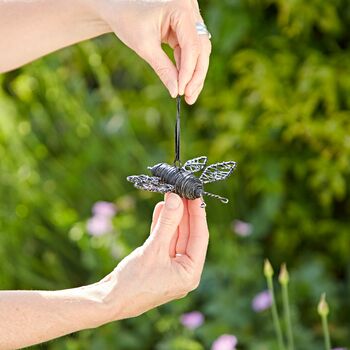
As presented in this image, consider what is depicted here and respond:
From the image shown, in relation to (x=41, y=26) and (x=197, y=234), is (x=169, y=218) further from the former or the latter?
(x=41, y=26)

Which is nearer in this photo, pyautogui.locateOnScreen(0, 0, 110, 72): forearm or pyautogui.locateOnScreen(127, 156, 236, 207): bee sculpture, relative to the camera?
pyautogui.locateOnScreen(127, 156, 236, 207): bee sculpture

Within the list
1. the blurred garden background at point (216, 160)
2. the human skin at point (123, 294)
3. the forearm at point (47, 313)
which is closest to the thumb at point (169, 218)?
the human skin at point (123, 294)

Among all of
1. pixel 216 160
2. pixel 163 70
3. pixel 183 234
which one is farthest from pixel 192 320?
pixel 163 70

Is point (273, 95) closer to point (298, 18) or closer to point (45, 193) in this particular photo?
point (298, 18)

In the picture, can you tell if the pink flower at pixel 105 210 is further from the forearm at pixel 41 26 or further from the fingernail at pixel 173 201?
the fingernail at pixel 173 201

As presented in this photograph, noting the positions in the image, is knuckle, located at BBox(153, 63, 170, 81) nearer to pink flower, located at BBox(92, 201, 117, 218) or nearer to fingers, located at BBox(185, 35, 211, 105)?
fingers, located at BBox(185, 35, 211, 105)

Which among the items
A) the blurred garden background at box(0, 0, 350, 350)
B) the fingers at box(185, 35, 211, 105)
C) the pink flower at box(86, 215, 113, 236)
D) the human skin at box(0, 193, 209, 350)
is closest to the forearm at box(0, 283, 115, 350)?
the human skin at box(0, 193, 209, 350)
